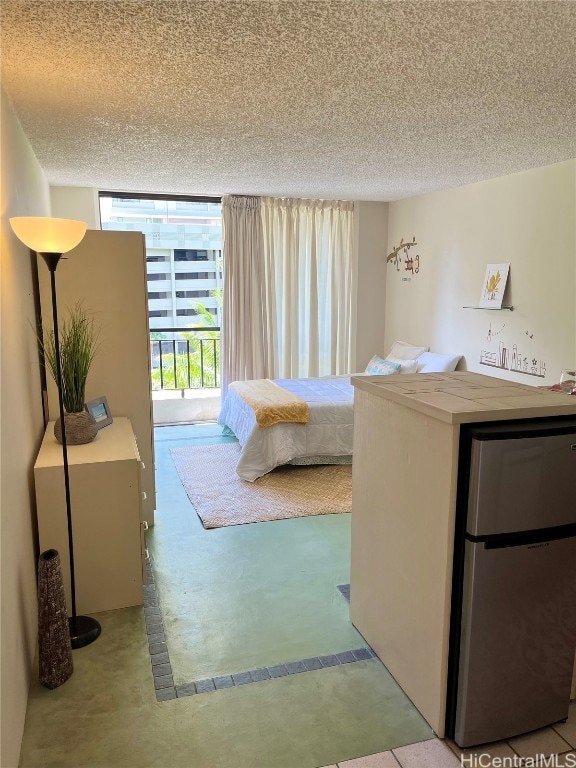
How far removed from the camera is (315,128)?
10.1ft

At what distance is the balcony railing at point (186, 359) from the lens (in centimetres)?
627

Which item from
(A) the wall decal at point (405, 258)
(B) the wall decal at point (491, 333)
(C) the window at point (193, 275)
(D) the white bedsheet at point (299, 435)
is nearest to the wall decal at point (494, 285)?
(B) the wall decal at point (491, 333)

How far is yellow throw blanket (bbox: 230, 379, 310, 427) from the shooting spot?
430cm

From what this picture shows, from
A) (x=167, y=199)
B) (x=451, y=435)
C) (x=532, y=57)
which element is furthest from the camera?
(x=167, y=199)

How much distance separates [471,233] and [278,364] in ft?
7.71

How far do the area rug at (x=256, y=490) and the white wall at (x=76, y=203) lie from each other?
7.91 ft

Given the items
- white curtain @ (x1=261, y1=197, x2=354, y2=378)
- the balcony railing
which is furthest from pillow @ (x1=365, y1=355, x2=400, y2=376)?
the balcony railing

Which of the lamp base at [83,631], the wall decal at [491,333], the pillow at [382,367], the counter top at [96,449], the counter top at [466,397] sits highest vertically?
the wall decal at [491,333]

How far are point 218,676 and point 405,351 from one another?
13.7 feet

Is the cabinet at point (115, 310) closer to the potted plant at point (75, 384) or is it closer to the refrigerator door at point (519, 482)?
the potted plant at point (75, 384)

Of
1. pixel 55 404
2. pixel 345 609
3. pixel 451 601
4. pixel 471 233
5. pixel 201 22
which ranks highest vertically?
pixel 201 22

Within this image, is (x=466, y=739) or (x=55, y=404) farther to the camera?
(x=55, y=404)

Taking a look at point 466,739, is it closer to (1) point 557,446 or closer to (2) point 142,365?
(1) point 557,446

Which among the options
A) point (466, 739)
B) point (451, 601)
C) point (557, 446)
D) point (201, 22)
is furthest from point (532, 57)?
point (466, 739)
